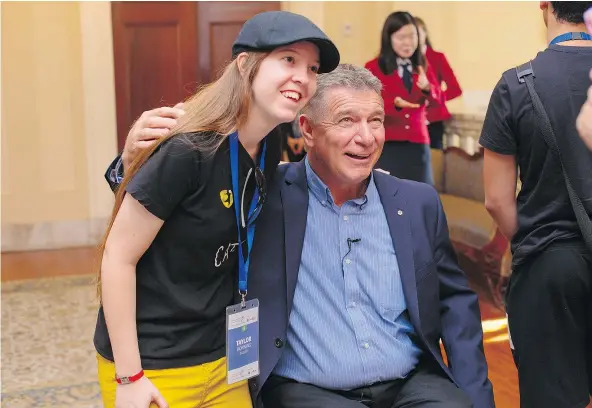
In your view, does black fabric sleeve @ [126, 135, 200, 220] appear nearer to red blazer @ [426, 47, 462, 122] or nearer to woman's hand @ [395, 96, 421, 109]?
woman's hand @ [395, 96, 421, 109]

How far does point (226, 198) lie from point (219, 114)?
202 millimetres

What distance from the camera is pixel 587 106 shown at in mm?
1560

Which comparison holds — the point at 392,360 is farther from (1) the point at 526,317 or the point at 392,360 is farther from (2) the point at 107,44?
(2) the point at 107,44

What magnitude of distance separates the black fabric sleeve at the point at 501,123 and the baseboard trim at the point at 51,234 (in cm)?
554

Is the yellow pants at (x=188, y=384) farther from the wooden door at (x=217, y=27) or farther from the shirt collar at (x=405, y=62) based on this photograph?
the wooden door at (x=217, y=27)

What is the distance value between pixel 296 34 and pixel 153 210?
52 centimetres

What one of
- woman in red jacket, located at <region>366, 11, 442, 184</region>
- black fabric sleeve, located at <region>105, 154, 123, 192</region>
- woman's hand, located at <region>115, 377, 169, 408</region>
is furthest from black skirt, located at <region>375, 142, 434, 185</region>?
woman's hand, located at <region>115, 377, 169, 408</region>

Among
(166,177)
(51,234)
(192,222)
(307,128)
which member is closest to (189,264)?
(192,222)

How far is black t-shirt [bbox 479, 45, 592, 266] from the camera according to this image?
196 cm

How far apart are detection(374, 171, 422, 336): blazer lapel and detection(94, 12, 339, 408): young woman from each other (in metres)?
0.45

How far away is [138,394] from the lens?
171cm

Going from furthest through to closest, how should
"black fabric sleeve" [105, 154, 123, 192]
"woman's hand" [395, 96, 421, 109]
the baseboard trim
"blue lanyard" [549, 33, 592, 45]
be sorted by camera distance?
the baseboard trim, "woman's hand" [395, 96, 421, 109], "blue lanyard" [549, 33, 592, 45], "black fabric sleeve" [105, 154, 123, 192]

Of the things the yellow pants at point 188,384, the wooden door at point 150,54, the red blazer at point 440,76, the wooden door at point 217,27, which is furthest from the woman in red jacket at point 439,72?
the yellow pants at point 188,384

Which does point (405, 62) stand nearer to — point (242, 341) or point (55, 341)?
point (55, 341)
